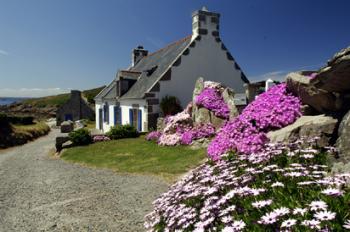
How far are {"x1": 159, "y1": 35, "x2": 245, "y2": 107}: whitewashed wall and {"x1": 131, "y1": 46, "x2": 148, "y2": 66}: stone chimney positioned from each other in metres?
14.4

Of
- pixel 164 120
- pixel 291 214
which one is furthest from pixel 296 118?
pixel 164 120

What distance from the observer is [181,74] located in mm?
25672

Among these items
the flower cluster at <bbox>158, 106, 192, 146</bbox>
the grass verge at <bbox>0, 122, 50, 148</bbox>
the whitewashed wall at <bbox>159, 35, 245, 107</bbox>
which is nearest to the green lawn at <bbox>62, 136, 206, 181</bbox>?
the flower cluster at <bbox>158, 106, 192, 146</bbox>

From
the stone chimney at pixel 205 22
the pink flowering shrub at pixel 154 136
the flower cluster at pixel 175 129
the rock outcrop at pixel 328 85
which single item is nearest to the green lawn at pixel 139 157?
the pink flowering shrub at pixel 154 136

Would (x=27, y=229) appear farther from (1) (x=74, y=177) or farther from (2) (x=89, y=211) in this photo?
(1) (x=74, y=177)

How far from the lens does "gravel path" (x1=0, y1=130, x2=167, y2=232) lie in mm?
7832

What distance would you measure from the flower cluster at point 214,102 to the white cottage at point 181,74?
5.36m

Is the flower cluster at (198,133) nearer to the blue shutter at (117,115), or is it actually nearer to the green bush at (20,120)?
the blue shutter at (117,115)

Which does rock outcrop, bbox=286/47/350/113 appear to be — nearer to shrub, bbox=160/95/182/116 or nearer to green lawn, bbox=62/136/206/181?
green lawn, bbox=62/136/206/181

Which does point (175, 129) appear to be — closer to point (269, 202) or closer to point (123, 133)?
point (123, 133)

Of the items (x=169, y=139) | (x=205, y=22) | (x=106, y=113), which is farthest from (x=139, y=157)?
(x=106, y=113)

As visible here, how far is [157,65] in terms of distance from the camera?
29.2m

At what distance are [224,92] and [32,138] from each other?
24609mm

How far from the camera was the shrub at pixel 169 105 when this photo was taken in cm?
2461
